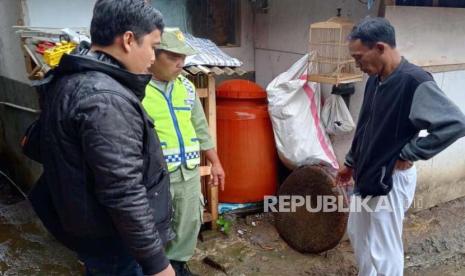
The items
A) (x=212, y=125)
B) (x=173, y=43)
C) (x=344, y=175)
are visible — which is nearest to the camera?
(x=173, y=43)

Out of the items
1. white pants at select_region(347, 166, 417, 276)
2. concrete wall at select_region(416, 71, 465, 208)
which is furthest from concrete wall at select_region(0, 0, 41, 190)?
concrete wall at select_region(416, 71, 465, 208)

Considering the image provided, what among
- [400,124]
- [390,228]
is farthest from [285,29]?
[390,228]

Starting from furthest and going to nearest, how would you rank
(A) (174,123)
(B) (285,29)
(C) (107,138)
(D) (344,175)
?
(B) (285,29), (D) (344,175), (A) (174,123), (C) (107,138)

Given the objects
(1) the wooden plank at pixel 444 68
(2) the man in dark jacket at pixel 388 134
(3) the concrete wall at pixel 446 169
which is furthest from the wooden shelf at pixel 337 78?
(3) the concrete wall at pixel 446 169

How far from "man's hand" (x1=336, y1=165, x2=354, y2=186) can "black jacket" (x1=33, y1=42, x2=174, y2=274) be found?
2.24 metres

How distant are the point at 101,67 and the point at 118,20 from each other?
0.64 feet

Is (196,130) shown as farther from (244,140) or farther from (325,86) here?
(325,86)

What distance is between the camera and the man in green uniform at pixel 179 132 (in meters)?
2.68

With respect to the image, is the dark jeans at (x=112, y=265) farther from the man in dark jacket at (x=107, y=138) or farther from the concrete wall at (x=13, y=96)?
the concrete wall at (x=13, y=96)

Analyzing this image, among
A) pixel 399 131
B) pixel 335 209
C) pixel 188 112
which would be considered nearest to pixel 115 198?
pixel 188 112

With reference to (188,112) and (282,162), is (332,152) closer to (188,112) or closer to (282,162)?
(282,162)

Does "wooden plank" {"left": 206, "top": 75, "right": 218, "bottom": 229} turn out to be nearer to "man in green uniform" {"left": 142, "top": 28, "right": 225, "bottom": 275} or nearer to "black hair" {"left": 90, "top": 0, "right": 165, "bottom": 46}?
"man in green uniform" {"left": 142, "top": 28, "right": 225, "bottom": 275}

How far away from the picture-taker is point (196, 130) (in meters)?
3.17

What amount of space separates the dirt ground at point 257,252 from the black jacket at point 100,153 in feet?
7.48
